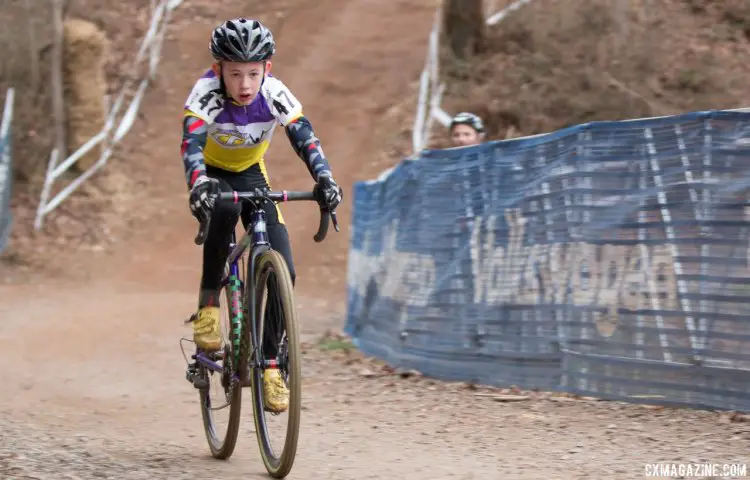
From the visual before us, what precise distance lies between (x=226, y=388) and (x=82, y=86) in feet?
48.3

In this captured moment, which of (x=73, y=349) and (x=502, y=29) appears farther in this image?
(x=502, y=29)

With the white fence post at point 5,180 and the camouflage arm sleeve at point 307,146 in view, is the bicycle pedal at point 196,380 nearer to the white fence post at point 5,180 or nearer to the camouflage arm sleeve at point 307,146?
the camouflage arm sleeve at point 307,146

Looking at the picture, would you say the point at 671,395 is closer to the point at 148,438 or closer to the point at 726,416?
the point at 726,416

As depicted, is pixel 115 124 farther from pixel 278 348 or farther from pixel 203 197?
pixel 278 348

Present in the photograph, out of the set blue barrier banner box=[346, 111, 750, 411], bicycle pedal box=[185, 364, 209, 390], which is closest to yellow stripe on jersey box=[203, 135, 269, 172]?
bicycle pedal box=[185, 364, 209, 390]

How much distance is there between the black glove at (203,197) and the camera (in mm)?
5430

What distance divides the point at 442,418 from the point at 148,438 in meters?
2.03

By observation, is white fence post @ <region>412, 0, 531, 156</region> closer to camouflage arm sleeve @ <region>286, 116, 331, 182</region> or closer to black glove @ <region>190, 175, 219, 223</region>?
camouflage arm sleeve @ <region>286, 116, 331, 182</region>

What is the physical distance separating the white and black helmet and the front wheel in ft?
3.42

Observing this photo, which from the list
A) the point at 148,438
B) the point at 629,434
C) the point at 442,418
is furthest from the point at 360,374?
the point at 629,434

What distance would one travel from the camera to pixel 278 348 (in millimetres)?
5516

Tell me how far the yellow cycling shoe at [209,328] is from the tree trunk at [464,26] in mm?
14432

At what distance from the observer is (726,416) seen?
689 centimetres

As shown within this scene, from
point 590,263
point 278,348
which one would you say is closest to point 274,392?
point 278,348
